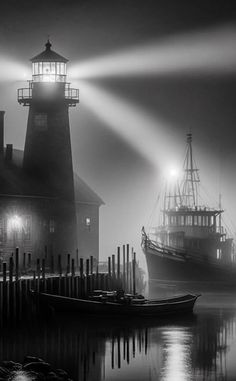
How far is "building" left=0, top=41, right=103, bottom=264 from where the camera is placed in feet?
198

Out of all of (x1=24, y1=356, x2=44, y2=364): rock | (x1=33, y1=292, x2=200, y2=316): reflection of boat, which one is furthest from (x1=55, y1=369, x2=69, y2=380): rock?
(x1=33, y1=292, x2=200, y2=316): reflection of boat

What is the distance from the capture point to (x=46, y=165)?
202 ft

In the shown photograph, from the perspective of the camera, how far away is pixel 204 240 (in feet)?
289

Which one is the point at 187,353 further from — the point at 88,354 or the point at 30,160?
the point at 30,160

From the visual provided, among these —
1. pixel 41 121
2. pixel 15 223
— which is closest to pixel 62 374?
pixel 15 223

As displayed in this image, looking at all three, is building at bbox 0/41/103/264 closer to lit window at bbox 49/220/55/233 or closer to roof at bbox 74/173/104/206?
lit window at bbox 49/220/55/233

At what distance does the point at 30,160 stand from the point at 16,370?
27.3 m

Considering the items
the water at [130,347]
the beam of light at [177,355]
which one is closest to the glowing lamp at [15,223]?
the water at [130,347]

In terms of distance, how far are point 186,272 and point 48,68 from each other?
28.4 m

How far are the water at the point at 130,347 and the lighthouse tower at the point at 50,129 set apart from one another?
13442mm

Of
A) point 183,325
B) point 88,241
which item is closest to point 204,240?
point 88,241

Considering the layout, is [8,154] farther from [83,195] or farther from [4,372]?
[4,372]

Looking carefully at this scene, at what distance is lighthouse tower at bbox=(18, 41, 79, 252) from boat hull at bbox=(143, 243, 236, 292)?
73.3ft

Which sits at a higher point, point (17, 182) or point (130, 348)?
point (17, 182)
